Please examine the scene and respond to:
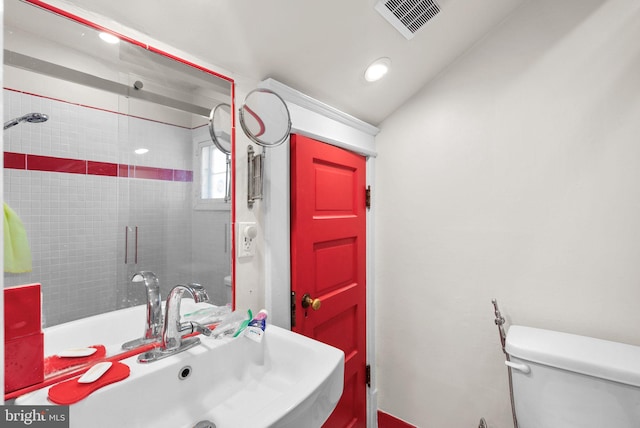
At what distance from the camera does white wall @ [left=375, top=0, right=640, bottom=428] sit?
117 cm

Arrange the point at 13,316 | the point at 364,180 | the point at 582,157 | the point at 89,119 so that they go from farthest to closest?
the point at 364,180, the point at 582,157, the point at 89,119, the point at 13,316

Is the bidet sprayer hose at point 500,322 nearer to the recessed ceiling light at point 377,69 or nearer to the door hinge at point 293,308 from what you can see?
the door hinge at point 293,308

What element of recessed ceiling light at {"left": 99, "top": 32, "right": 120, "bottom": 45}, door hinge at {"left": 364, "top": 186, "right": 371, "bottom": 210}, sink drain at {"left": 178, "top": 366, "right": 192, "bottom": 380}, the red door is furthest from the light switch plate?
door hinge at {"left": 364, "top": 186, "right": 371, "bottom": 210}

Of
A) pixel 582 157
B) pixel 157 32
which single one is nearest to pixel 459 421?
pixel 582 157

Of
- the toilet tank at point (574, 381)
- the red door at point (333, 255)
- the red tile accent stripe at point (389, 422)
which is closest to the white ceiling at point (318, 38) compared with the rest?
the red door at point (333, 255)

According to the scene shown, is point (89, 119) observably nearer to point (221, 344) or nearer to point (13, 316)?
point (13, 316)

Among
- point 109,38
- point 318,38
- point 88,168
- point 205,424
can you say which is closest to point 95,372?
point 205,424

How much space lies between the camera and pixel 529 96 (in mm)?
1329

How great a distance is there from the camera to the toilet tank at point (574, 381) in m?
0.96

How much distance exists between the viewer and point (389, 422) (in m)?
1.74

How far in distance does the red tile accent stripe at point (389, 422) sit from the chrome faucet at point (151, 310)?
1.47 meters

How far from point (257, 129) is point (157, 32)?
400 millimetres

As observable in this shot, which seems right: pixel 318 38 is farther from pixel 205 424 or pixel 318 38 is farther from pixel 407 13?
pixel 205 424

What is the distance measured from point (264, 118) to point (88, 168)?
547 mm
